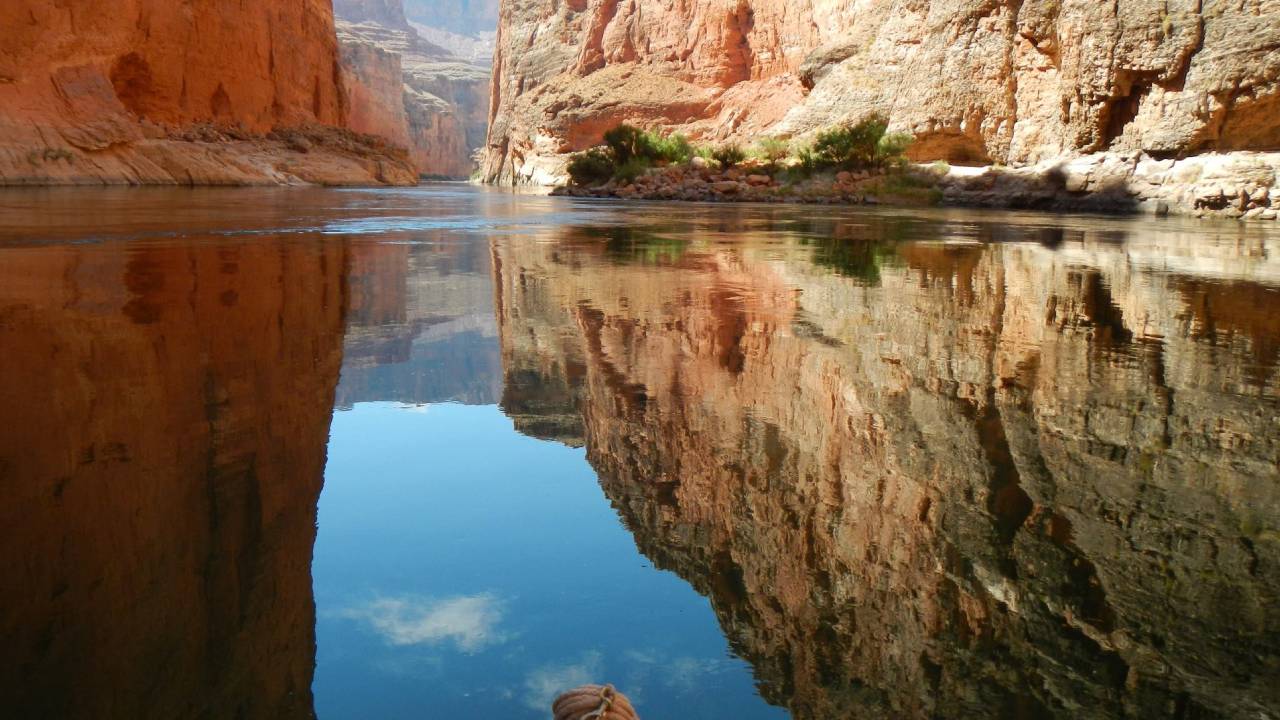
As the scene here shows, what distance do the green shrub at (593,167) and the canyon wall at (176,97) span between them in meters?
8.02

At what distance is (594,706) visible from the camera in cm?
105

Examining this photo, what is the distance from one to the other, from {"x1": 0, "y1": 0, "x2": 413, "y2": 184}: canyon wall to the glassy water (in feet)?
74.2

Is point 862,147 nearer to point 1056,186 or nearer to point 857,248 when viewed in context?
point 1056,186

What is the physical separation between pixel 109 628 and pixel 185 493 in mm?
531

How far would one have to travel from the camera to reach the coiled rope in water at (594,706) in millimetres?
1025

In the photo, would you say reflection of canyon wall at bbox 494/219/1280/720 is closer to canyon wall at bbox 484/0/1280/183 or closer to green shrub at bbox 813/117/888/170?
canyon wall at bbox 484/0/1280/183

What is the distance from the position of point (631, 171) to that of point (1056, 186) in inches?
751

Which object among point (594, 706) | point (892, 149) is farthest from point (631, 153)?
point (594, 706)

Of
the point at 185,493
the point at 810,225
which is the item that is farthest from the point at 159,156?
the point at 185,493

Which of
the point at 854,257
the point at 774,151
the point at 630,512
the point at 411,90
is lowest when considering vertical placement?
the point at 630,512

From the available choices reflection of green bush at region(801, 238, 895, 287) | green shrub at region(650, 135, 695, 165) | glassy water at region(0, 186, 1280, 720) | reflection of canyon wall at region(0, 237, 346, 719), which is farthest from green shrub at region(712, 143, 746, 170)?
reflection of canyon wall at region(0, 237, 346, 719)

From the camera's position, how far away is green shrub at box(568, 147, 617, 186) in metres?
40.5

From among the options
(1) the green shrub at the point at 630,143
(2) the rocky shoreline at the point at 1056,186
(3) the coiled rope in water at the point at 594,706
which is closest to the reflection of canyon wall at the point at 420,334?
(3) the coiled rope in water at the point at 594,706

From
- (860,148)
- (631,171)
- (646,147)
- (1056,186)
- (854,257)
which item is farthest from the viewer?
(646,147)
